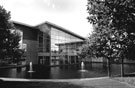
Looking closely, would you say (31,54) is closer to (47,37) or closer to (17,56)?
(47,37)

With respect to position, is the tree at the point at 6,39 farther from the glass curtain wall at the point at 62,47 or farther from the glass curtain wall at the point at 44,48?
the glass curtain wall at the point at 62,47

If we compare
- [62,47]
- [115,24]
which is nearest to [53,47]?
[62,47]

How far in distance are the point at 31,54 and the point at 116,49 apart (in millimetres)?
25516

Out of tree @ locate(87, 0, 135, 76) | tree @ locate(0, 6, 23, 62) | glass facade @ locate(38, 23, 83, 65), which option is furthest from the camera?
glass facade @ locate(38, 23, 83, 65)

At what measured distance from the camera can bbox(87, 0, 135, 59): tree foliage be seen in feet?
24.7

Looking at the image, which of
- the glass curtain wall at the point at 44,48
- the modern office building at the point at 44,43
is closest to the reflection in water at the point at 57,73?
the glass curtain wall at the point at 44,48

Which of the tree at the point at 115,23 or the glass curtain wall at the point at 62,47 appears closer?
the tree at the point at 115,23

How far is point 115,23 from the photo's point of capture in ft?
26.4

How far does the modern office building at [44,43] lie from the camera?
30438 mm

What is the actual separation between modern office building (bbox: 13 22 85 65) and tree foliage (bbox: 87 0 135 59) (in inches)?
838

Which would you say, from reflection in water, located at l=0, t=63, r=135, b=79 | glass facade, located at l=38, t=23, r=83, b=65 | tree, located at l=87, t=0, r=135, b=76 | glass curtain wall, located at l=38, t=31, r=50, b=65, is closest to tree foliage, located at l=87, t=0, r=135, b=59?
tree, located at l=87, t=0, r=135, b=76

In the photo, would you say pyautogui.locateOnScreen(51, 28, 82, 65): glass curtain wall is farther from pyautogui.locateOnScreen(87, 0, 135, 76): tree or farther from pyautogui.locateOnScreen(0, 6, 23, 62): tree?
pyautogui.locateOnScreen(87, 0, 135, 76): tree

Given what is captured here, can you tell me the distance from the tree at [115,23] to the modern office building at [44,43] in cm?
2128

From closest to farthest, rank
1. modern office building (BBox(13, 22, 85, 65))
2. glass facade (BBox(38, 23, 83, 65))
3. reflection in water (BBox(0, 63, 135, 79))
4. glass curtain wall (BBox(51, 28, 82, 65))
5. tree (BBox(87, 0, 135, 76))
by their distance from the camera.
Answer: tree (BBox(87, 0, 135, 76)), reflection in water (BBox(0, 63, 135, 79)), modern office building (BBox(13, 22, 85, 65)), glass facade (BBox(38, 23, 83, 65)), glass curtain wall (BBox(51, 28, 82, 65))
